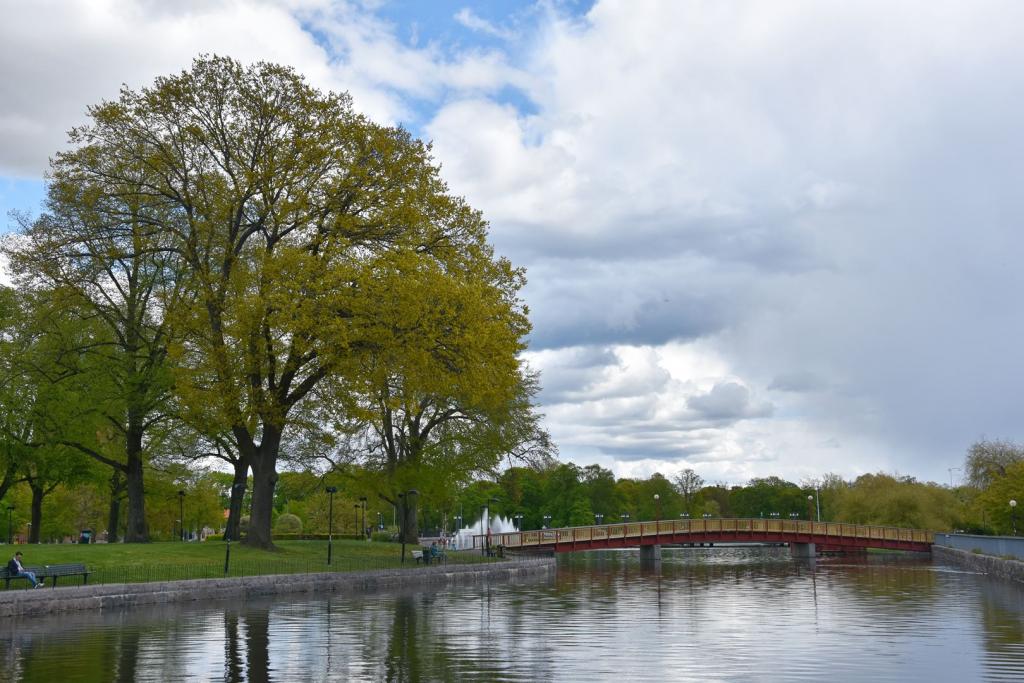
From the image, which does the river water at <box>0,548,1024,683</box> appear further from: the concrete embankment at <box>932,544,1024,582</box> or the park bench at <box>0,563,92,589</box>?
the concrete embankment at <box>932,544,1024,582</box>

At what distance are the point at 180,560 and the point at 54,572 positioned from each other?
28.0ft

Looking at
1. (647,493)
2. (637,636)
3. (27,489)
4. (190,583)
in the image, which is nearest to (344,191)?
(190,583)

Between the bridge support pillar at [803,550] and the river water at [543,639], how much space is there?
48263 millimetres

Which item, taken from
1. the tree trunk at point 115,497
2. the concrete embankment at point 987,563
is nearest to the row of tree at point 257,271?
the tree trunk at point 115,497

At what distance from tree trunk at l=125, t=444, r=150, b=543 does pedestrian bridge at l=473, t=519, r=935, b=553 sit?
97.4ft

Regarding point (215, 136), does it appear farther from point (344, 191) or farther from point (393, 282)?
point (393, 282)

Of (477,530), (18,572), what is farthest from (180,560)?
(477,530)

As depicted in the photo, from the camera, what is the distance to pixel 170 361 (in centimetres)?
5203

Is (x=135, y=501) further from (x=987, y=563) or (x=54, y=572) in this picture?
(x=987, y=563)

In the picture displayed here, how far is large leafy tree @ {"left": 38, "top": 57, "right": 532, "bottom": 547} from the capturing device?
43469 mm

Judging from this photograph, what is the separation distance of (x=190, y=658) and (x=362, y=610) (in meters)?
12.9

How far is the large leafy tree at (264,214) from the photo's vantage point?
4347cm

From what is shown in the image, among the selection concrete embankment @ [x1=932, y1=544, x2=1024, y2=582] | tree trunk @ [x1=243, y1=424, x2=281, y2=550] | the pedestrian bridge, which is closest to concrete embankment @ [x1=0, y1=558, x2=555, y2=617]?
tree trunk @ [x1=243, y1=424, x2=281, y2=550]

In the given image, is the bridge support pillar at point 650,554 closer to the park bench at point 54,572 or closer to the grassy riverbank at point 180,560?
the grassy riverbank at point 180,560
